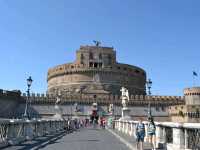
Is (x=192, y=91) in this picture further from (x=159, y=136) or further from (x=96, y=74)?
(x=159, y=136)

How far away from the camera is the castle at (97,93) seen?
70.0 meters

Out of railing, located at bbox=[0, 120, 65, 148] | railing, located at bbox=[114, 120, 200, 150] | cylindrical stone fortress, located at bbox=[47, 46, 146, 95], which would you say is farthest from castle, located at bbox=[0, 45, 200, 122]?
railing, located at bbox=[114, 120, 200, 150]

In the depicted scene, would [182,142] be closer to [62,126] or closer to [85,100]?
[62,126]

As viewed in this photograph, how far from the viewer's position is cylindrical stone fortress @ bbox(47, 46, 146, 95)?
86250mm

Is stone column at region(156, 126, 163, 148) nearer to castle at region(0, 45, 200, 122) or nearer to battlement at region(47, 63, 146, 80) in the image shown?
castle at region(0, 45, 200, 122)

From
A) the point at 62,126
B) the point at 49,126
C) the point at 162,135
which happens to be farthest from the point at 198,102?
the point at 162,135

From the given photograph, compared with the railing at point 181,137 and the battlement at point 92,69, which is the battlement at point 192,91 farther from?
the railing at point 181,137

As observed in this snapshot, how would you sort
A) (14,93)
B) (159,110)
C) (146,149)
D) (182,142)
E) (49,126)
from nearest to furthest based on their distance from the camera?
(182,142), (146,149), (49,126), (14,93), (159,110)

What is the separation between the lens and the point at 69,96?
74.0m

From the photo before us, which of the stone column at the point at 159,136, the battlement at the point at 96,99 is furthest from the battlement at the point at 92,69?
the stone column at the point at 159,136

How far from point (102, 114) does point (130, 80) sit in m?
19.7

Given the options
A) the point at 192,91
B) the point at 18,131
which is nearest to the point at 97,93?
the point at 192,91

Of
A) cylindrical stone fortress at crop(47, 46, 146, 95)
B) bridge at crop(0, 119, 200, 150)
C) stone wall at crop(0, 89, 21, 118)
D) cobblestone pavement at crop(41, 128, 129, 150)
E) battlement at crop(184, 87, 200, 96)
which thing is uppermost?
cylindrical stone fortress at crop(47, 46, 146, 95)

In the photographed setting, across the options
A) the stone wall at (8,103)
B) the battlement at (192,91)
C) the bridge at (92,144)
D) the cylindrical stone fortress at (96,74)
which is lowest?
the bridge at (92,144)
